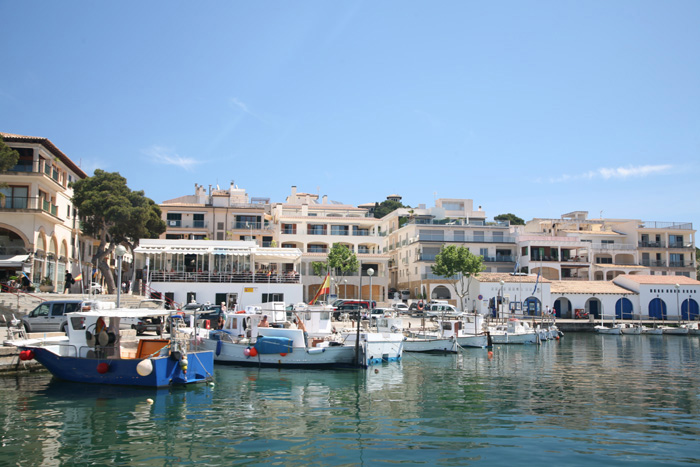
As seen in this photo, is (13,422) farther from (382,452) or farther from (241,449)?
(382,452)

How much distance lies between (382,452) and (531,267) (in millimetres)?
61836

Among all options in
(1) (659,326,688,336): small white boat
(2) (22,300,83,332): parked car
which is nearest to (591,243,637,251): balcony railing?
(1) (659,326,688,336): small white boat

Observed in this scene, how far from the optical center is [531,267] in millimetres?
→ 71000

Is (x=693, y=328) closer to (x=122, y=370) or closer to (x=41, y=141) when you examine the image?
(x=122, y=370)

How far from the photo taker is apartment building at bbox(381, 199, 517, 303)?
6942 cm

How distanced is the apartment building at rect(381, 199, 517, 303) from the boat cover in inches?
1665

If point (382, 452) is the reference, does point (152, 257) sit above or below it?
above

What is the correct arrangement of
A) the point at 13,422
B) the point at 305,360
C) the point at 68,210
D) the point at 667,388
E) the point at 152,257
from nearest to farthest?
the point at 13,422 → the point at 667,388 → the point at 305,360 → the point at 152,257 → the point at 68,210

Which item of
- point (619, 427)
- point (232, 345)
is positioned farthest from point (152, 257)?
point (619, 427)

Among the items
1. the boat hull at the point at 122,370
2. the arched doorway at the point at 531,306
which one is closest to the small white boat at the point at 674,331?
the arched doorway at the point at 531,306

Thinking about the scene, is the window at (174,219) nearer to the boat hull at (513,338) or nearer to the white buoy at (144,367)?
the boat hull at (513,338)

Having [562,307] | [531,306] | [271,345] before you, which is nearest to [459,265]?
[531,306]

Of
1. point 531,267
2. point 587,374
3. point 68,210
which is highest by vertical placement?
point 68,210

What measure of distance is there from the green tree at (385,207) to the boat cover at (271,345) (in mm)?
86501
